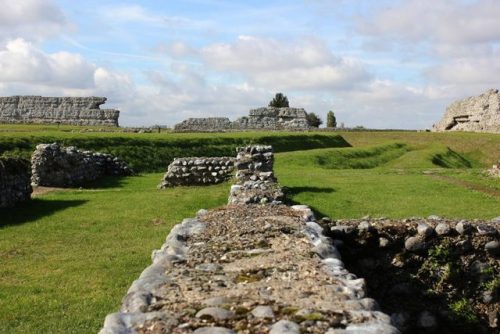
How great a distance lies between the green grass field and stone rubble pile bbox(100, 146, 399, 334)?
2.11 metres

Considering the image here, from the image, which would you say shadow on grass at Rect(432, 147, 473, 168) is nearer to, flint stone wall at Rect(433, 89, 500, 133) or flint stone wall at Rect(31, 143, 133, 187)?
flint stone wall at Rect(433, 89, 500, 133)

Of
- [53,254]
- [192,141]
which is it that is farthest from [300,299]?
[192,141]

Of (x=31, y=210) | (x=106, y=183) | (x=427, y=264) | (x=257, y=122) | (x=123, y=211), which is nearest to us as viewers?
(x=427, y=264)

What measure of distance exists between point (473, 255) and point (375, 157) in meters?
29.3

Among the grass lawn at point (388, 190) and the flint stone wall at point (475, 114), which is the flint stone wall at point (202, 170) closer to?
the grass lawn at point (388, 190)

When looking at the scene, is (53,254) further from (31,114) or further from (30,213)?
(31,114)

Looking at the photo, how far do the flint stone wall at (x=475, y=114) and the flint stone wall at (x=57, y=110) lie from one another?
1381 inches

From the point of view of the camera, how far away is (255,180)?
61.3ft

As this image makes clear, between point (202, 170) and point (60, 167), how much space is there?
20.5 feet

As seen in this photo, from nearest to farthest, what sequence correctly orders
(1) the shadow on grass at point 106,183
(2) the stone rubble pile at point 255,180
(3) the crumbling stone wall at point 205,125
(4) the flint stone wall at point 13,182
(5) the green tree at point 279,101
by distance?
(2) the stone rubble pile at point 255,180 < (4) the flint stone wall at point 13,182 < (1) the shadow on grass at point 106,183 < (3) the crumbling stone wall at point 205,125 < (5) the green tree at point 279,101

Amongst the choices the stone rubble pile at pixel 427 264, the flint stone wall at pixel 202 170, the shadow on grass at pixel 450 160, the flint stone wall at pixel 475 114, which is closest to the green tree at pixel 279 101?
the flint stone wall at pixel 475 114

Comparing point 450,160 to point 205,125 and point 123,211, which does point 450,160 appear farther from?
point 123,211

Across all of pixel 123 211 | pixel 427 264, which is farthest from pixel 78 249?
pixel 427 264

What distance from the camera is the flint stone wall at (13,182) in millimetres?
17688
